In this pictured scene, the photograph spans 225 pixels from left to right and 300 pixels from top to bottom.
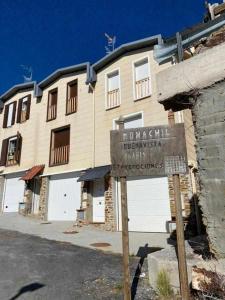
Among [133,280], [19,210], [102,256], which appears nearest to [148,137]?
[133,280]

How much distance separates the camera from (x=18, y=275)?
17.4 feet

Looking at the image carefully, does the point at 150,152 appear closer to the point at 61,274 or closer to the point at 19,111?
the point at 61,274

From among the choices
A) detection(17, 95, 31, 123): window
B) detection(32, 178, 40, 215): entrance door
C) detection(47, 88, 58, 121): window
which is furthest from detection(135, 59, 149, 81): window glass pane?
detection(32, 178, 40, 215): entrance door

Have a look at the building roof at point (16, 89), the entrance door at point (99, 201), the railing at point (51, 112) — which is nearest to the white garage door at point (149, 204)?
the entrance door at point (99, 201)

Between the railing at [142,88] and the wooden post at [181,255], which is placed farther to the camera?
the railing at [142,88]

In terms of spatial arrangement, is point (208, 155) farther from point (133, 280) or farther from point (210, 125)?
point (133, 280)

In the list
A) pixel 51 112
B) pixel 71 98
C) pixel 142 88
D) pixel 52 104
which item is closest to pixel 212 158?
pixel 142 88

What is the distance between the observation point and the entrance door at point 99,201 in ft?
45.8

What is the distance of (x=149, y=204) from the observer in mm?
12539

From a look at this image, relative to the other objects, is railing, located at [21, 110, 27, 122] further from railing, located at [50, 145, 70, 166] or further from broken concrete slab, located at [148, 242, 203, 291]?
broken concrete slab, located at [148, 242, 203, 291]

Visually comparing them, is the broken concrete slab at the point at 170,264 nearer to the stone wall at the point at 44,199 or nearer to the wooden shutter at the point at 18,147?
the stone wall at the point at 44,199

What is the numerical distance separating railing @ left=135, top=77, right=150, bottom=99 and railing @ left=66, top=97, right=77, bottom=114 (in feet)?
15.7

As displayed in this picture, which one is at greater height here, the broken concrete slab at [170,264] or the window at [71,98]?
the window at [71,98]

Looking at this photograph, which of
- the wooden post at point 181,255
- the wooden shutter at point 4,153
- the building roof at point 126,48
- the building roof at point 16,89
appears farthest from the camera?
the building roof at point 16,89
